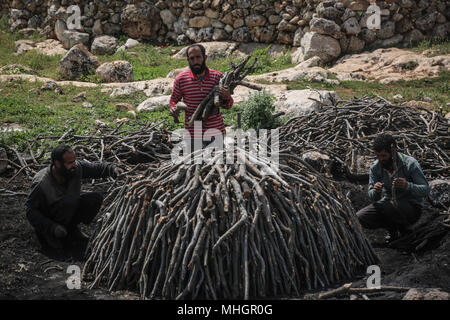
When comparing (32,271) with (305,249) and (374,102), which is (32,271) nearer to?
(305,249)

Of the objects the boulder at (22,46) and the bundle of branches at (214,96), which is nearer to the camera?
the bundle of branches at (214,96)

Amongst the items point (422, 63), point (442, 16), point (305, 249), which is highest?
point (442, 16)

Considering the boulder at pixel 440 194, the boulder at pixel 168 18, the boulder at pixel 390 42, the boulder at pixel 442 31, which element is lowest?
the boulder at pixel 440 194

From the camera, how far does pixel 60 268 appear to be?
4.13 meters

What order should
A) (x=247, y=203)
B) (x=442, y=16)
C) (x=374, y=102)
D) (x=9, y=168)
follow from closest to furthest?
(x=247, y=203), (x=9, y=168), (x=374, y=102), (x=442, y=16)

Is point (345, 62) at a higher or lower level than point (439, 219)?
higher

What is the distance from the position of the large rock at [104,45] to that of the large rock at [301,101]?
25.5 feet

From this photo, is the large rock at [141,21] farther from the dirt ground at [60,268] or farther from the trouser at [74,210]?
the trouser at [74,210]

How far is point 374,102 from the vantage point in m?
7.21

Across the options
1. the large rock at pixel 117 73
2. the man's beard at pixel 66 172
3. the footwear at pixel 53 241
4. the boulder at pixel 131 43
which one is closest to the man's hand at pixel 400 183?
the man's beard at pixel 66 172

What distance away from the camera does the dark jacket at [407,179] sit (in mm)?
4371

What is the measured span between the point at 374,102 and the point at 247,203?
4.29 m

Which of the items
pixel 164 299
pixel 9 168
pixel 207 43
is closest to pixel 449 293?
pixel 164 299

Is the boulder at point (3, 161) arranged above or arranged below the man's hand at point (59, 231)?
above
